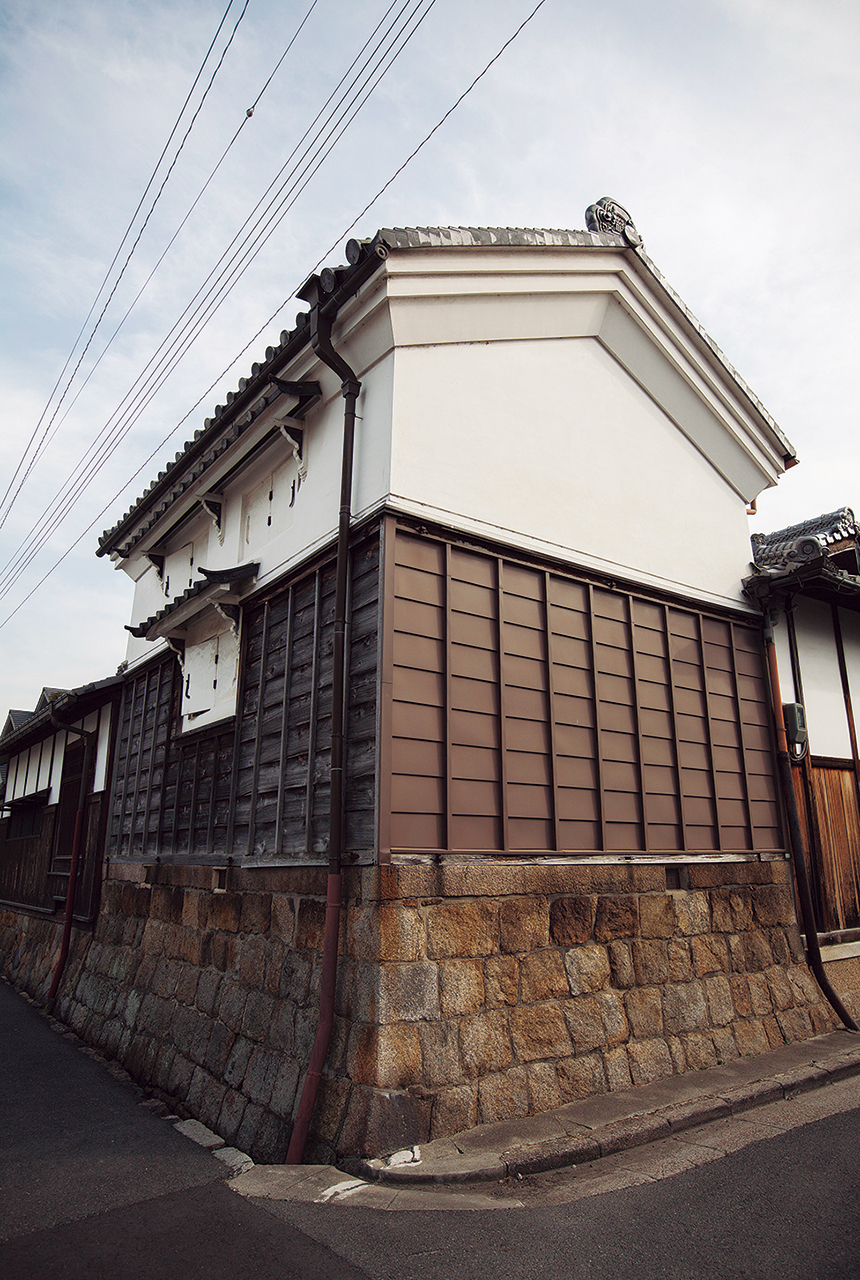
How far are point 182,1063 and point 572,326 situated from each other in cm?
931

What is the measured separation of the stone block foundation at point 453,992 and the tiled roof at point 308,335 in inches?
205

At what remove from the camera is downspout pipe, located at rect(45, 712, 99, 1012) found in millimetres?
13688

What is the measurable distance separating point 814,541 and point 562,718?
13.5ft

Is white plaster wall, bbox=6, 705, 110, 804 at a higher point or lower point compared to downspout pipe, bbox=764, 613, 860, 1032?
higher

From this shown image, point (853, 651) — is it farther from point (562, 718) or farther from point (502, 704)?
point (502, 704)

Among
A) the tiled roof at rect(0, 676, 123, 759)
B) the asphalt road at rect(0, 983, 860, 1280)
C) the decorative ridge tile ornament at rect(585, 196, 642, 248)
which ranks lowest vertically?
the asphalt road at rect(0, 983, 860, 1280)

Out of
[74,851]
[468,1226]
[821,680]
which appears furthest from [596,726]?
[74,851]

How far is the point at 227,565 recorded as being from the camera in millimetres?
10312

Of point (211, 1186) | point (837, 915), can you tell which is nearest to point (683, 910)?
point (837, 915)

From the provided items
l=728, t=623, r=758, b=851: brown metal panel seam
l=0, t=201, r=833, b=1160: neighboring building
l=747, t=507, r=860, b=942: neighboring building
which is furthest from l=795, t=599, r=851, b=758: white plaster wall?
l=728, t=623, r=758, b=851: brown metal panel seam

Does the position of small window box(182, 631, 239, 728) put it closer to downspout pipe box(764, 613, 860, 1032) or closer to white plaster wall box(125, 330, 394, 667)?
white plaster wall box(125, 330, 394, 667)

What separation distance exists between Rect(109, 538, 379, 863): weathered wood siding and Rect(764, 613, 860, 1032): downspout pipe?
604 centimetres

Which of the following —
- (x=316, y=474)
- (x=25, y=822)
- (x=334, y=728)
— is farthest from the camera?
(x=25, y=822)

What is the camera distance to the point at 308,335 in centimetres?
772
